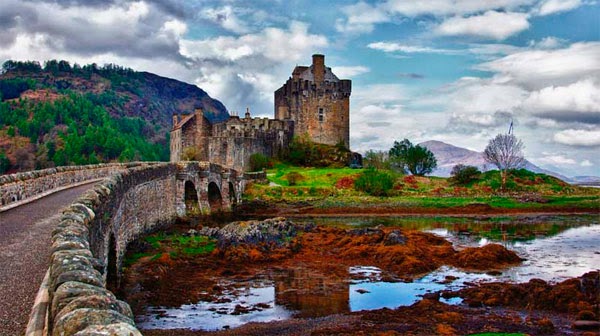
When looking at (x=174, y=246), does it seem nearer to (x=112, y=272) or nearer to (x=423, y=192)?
(x=112, y=272)

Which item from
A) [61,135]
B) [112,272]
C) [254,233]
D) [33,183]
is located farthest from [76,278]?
[61,135]

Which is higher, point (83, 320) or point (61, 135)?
point (61, 135)

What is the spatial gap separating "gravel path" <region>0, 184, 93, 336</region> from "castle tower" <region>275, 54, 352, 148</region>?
172ft

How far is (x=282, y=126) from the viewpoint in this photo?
6675cm

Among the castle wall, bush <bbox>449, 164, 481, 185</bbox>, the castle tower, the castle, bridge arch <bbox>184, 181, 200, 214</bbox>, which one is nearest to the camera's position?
bridge arch <bbox>184, 181, 200, 214</bbox>

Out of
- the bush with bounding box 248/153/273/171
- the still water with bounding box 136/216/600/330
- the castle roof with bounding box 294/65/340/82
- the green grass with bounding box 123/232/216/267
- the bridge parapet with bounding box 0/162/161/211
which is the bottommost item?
the still water with bounding box 136/216/600/330

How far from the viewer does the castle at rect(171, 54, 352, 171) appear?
6212 centimetres

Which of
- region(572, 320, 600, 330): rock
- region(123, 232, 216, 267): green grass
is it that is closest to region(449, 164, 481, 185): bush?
region(123, 232, 216, 267): green grass

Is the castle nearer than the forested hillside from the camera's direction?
Yes

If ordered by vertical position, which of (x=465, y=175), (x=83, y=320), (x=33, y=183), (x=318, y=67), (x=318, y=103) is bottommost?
(x=83, y=320)

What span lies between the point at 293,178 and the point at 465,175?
1651 cm

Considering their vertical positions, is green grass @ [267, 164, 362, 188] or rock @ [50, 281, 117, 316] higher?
green grass @ [267, 164, 362, 188]

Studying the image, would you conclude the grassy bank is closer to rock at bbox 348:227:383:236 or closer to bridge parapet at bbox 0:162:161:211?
rock at bbox 348:227:383:236

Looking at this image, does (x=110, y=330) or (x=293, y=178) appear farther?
(x=293, y=178)
